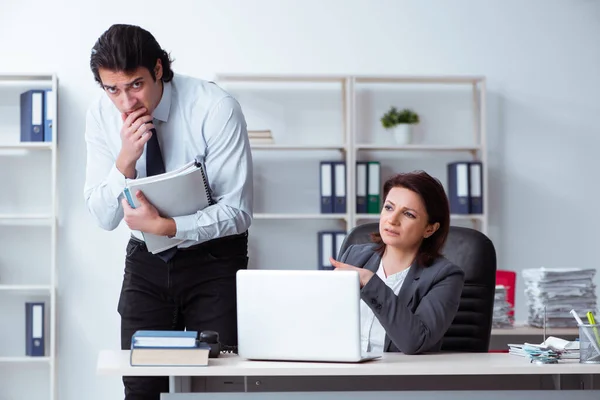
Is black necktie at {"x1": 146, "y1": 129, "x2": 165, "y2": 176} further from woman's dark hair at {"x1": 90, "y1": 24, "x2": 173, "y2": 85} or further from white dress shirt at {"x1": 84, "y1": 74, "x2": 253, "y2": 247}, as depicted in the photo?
woman's dark hair at {"x1": 90, "y1": 24, "x2": 173, "y2": 85}

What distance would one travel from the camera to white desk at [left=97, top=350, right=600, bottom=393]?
168 centimetres

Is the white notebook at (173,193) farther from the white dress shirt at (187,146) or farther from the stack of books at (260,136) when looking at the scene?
the stack of books at (260,136)

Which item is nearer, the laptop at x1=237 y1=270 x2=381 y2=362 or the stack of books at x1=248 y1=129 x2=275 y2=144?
the laptop at x1=237 y1=270 x2=381 y2=362

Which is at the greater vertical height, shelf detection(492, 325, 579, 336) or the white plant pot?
the white plant pot

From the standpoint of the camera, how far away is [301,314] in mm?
1730

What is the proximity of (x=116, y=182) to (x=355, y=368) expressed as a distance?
88cm

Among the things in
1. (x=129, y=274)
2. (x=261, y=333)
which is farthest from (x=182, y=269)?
(x=261, y=333)

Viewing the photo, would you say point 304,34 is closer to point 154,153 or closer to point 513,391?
point 154,153

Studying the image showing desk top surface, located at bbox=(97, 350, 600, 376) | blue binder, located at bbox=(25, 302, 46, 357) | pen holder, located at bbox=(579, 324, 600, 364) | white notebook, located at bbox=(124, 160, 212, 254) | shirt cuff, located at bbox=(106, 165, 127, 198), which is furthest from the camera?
blue binder, located at bbox=(25, 302, 46, 357)

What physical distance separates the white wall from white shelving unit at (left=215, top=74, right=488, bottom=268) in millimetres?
95

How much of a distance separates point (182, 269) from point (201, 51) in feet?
8.33

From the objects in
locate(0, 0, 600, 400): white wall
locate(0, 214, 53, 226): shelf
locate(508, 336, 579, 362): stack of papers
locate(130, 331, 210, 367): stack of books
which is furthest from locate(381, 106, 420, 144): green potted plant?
locate(130, 331, 210, 367): stack of books

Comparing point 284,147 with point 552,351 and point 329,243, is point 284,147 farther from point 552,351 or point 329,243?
point 552,351

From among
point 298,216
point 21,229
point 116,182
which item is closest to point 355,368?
point 116,182
